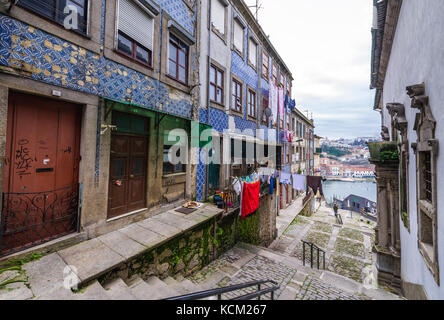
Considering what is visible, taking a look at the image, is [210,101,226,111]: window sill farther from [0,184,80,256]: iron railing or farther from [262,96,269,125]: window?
[0,184,80,256]: iron railing

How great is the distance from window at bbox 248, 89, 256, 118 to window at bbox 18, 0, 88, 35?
9369 mm

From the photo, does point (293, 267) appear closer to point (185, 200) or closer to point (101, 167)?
point (185, 200)

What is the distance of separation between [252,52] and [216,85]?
5.69 m

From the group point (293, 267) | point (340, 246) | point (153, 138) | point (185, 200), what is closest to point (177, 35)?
point (153, 138)

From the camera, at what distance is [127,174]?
584 cm

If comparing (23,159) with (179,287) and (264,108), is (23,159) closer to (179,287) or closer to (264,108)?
(179,287)

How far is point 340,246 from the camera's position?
1277 cm

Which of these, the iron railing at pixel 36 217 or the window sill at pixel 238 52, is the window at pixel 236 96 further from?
the iron railing at pixel 36 217

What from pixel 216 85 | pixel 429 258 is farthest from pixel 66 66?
pixel 429 258

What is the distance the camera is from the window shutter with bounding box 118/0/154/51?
17.9 ft

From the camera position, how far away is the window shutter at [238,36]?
36.1ft

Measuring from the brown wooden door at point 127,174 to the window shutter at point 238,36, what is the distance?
8676 mm

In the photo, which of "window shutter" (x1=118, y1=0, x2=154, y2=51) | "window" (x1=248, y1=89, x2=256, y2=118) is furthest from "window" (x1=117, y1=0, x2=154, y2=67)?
"window" (x1=248, y1=89, x2=256, y2=118)

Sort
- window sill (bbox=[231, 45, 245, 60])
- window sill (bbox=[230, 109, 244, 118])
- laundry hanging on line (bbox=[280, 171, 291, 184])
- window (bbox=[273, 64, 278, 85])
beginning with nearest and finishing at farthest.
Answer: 1. window sill (bbox=[230, 109, 244, 118])
2. window sill (bbox=[231, 45, 245, 60])
3. laundry hanging on line (bbox=[280, 171, 291, 184])
4. window (bbox=[273, 64, 278, 85])
